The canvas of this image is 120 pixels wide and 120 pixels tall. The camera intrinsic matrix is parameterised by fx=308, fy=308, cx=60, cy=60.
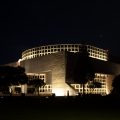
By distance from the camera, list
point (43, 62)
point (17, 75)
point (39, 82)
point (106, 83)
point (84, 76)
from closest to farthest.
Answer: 1. point (84, 76)
2. point (17, 75)
3. point (39, 82)
4. point (43, 62)
5. point (106, 83)

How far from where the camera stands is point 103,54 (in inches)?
3602

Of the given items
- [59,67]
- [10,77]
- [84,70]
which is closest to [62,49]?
[59,67]

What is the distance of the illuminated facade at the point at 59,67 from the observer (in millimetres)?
76875

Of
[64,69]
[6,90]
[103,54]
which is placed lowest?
[6,90]

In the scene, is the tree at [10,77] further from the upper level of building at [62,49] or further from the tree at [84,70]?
the upper level of building at [62,49]

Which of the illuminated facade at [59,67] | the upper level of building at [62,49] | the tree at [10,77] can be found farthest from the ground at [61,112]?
the upper level of building at [62,49]

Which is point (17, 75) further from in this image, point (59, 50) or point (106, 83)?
point (106, 83)

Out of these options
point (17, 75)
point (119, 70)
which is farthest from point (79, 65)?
point (119, 70)

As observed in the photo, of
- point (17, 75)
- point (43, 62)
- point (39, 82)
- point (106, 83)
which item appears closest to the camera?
point (17, 75)

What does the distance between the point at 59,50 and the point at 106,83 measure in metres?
16.9

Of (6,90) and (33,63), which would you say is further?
(33,63)

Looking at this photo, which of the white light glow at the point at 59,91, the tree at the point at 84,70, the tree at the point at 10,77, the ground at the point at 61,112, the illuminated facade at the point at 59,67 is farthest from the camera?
the illuminated facade at the point at 59,67

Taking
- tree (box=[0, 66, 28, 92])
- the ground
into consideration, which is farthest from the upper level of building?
the ground

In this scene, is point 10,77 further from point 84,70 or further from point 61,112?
point 61,112
